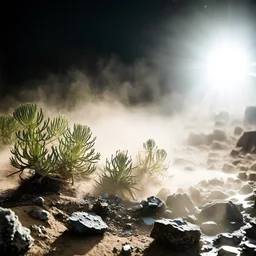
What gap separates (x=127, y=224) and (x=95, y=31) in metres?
17.8

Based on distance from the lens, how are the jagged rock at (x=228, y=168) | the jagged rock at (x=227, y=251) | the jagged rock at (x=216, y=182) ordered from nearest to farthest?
the jagged rock at (x=227, y=251) → the jagged rock at (x=216, y=182) → the jagged rock at (x=228, y=168)


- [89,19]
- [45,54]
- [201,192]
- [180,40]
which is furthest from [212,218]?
[180,40]

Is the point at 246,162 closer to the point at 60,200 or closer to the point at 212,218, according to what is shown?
the point at 212,218

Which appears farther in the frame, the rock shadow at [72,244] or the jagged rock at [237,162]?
the jagged rock at [237,162]

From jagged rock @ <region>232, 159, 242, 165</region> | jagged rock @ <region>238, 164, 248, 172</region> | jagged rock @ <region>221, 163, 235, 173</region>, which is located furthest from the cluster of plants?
jagged rock @ <region>232, 159, 242, 165</region>

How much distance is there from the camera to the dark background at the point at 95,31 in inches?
709

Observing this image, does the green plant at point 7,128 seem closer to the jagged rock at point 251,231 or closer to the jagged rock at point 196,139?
the jagged rock at point 251,231

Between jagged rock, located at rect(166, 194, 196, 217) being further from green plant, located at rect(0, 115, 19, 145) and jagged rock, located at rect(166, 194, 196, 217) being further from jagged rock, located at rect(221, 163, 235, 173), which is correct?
jagged rock, located at rect(221, 163, 235, 173)

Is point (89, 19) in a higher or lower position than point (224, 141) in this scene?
higher

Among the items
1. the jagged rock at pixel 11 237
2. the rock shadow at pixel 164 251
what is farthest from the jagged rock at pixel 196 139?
the jagged rock at pixel 11 237

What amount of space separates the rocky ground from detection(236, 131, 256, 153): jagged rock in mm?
6132

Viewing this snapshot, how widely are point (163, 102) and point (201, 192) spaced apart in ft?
53.1

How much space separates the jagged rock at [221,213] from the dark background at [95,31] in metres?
14.4

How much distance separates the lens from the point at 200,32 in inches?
899
